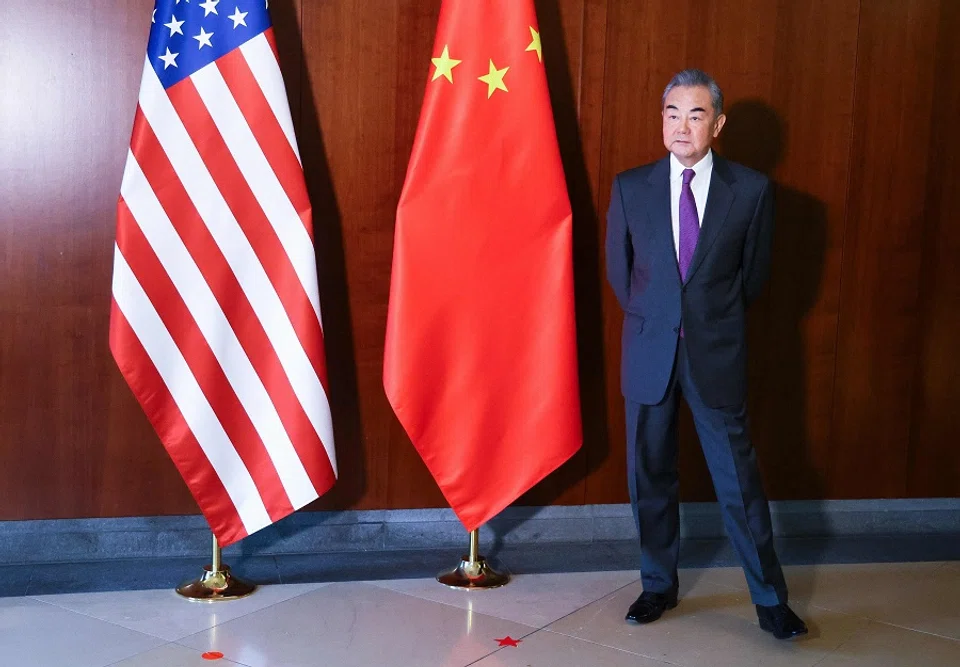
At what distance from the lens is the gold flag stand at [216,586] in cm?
355

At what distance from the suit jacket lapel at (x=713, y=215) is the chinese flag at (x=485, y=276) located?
54cm

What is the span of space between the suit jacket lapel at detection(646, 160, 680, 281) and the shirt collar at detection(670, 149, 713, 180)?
0.6 inches

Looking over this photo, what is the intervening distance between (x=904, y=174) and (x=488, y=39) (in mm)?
1846

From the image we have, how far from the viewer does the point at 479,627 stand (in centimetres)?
341

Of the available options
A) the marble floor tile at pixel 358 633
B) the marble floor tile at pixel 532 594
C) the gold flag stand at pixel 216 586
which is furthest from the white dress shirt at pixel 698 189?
the gold flag stand at pixel 216 586

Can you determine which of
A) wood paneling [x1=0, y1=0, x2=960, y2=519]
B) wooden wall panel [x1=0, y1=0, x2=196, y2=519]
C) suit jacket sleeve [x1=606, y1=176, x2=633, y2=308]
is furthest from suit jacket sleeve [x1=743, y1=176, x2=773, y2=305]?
wooden wall panel [x1=0, y1=0, x2=196, y2=519]

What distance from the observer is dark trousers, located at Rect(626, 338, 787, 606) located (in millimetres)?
3340

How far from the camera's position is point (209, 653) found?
10.2 feet

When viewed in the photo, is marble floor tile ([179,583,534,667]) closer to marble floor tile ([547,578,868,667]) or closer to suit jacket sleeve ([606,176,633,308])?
marble floor tile ([547,578,868,667])

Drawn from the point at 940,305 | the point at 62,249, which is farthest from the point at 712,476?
the point at 62,249

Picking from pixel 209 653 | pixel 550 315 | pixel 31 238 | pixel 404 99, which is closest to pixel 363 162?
pixel 404 99

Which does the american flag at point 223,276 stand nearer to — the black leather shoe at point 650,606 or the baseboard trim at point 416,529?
the baseboard trim at point 416,529

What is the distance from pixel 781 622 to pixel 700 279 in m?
1.04

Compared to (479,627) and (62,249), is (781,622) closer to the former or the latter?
(479,627)
